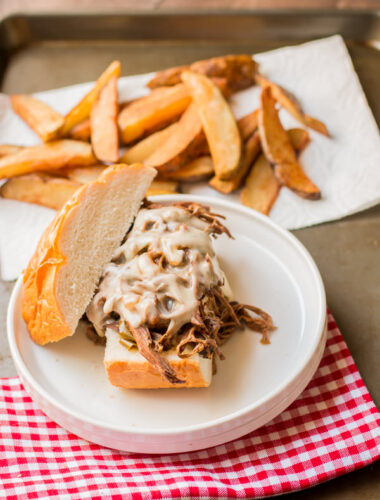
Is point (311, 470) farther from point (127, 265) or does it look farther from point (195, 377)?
point (127, 265)

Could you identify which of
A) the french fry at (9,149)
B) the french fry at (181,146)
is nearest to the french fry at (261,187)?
the french fry at (181,146)

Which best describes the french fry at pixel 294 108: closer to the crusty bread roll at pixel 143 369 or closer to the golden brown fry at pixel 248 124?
the golden brown fry at pixel 248 124

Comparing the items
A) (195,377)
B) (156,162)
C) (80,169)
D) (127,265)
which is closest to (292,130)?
(156,162)

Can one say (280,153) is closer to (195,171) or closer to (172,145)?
(195,171)

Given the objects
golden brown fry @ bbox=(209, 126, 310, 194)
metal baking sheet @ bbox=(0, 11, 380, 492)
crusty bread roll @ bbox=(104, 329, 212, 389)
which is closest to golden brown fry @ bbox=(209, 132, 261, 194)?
golden brown fry @ bbox=(209, 126, 310, 194)

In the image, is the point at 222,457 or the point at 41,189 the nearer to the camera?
the point at 222,457

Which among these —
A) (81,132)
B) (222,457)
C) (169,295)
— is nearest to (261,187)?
(81,132)
